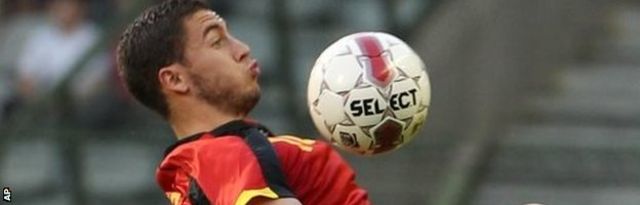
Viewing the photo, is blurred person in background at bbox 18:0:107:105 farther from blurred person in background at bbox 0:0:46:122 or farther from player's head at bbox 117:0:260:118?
player's head at bbox 117:0:260:118

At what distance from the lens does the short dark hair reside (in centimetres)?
586

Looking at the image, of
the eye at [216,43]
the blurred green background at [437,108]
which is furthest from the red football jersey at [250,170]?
the blurred green background at [437,108]

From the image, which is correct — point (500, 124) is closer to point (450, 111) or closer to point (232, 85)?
point (450, 111)

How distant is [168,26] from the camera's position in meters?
5.87

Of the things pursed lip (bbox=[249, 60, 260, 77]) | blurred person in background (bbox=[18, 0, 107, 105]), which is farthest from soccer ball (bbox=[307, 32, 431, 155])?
blurred person in background (bbox=[18, 0, 107, 105])

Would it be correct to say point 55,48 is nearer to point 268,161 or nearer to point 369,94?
point 369,94

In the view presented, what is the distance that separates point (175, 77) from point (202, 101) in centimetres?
10

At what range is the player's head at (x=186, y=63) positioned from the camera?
19.1 ft

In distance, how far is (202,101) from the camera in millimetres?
5840

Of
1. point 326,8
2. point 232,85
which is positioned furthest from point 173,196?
point 326,8

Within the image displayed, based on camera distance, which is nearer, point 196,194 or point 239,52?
point 196,194

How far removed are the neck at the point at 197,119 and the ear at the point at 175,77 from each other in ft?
0.19

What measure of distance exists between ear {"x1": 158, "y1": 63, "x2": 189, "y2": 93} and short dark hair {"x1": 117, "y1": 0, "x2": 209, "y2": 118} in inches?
0.6

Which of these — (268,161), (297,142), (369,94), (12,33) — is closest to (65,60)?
(12,33)
